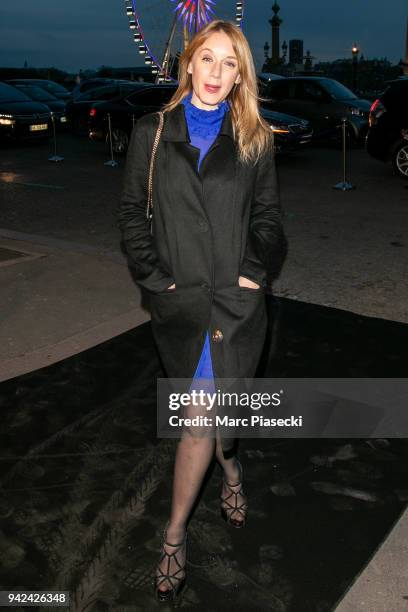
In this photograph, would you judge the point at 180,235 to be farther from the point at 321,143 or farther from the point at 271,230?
the point at 321,143

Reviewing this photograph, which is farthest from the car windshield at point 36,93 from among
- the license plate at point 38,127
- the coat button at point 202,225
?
the coat button at point 202,225

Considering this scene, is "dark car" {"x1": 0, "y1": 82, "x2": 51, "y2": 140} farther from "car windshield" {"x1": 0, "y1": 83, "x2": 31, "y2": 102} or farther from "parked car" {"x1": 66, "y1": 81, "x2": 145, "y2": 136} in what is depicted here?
"parked car" {"x1": 66, "y1": 81, "x2": 145, "y2": 136}

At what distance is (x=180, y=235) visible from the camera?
232 centimetres

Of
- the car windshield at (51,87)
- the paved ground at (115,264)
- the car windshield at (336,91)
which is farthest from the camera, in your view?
the car windshield at (51,87)

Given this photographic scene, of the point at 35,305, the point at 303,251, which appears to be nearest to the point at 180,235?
the point at 35,305

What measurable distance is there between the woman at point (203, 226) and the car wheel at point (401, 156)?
9.10 meters

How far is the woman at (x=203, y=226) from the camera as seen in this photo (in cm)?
231

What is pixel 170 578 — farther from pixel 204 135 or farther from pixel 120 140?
pixel 120 140

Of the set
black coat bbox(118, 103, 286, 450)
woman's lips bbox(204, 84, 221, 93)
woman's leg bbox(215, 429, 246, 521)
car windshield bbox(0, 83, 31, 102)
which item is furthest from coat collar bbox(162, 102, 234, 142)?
car windshield bbox(0, 83, 31, 102)

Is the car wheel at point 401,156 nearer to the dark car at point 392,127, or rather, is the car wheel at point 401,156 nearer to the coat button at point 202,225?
the dark car at point 392,127

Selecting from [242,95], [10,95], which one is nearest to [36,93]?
[10,95]

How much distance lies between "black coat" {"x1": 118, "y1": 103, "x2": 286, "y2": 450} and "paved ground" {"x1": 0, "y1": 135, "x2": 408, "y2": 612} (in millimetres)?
1126

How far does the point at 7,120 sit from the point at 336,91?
808cm

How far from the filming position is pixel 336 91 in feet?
52.0
